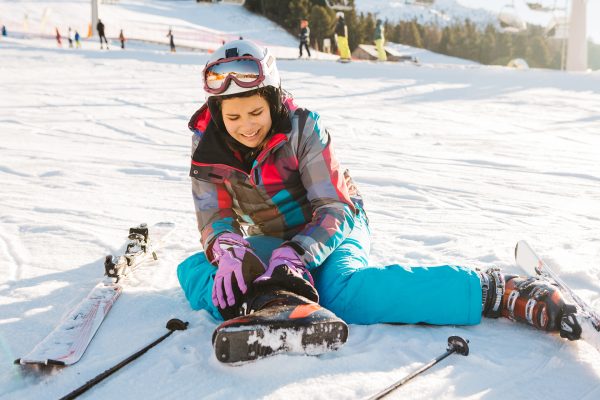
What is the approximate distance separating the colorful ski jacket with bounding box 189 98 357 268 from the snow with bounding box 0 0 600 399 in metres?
0.44

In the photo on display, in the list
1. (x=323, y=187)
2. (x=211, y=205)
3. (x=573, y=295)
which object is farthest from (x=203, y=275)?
(x=573, y=295)

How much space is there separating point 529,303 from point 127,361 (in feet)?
5.12

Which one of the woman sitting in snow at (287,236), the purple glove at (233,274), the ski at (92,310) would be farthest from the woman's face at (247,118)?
the ski at (92,310)

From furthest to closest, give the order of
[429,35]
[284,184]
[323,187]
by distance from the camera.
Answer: [429,35], [284,184], [323,187]

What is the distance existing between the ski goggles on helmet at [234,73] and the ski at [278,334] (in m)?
0.97

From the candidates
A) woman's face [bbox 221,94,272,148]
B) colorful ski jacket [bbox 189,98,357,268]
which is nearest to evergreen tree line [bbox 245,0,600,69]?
colorful ski jacket [bbox 189,98,357,268]

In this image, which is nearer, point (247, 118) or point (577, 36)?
point (247, 118)

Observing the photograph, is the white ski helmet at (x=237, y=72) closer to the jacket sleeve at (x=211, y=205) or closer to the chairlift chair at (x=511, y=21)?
the jacket sleeve at (x=211, y=205)

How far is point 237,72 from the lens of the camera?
232 centimetres

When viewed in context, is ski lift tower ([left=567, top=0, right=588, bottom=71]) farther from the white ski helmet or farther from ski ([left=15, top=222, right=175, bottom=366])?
the white ski helmet

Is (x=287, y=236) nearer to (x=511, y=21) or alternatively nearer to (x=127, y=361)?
(x=127, y=361)

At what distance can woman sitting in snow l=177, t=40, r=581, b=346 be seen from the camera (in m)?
2.17

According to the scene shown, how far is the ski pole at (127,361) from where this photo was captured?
5.76ft

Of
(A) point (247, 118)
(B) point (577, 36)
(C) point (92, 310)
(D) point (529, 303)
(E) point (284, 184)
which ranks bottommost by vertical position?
(C) point (92, 310)
